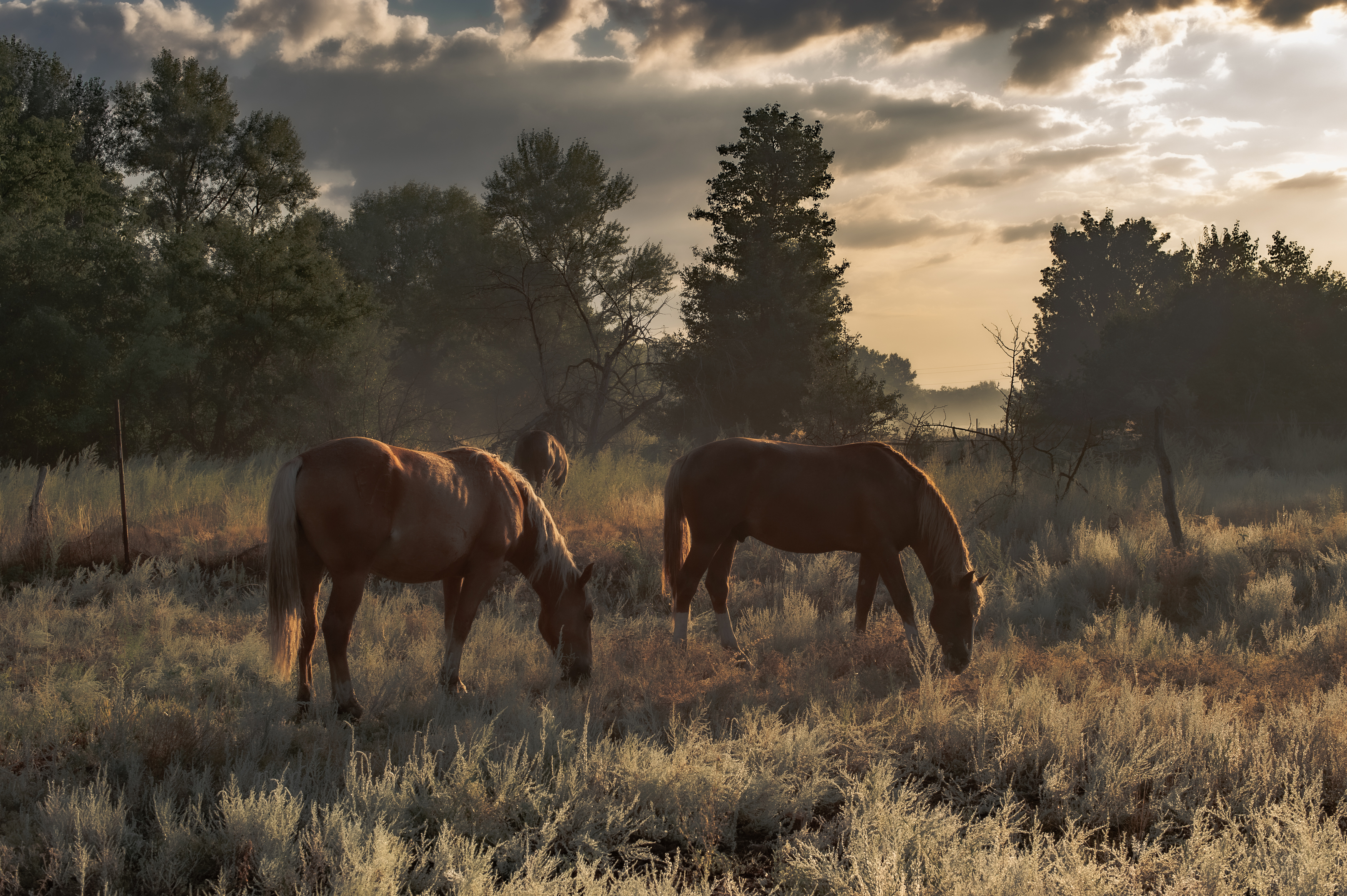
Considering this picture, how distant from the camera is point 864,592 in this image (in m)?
6.64

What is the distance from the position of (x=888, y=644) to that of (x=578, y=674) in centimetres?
252

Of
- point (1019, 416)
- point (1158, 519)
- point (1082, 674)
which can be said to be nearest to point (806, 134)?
point (1019, 416)

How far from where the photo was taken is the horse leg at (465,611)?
498 centimetres

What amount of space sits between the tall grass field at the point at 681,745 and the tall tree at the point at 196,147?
70.3 feet

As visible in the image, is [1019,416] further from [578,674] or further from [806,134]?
[806,134]

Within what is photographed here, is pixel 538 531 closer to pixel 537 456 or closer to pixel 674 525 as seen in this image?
pixel 674 525

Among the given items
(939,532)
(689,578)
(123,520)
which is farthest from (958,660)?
(123,520)

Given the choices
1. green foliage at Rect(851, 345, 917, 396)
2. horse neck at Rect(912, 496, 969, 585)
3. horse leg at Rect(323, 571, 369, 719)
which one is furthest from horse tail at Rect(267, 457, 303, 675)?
green foliage at Rect(851, 345, 917, 396)

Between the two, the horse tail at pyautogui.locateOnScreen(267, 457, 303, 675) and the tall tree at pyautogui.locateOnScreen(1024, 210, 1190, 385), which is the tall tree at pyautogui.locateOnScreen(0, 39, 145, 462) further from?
the tall tree at pyautogui.locateOnScreen(1024, 210, 1190, 385)

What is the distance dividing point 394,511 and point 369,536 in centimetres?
20

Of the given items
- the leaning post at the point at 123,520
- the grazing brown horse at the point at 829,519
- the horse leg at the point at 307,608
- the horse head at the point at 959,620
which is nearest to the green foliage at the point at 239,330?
the leaning post at the point at 123,520

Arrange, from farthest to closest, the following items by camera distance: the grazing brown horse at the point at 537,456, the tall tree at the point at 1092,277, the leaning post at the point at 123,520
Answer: the tall tree at the point at 1092,277
the grazing brown horse at the point at 537,456
the leaning post at the point at 123,520

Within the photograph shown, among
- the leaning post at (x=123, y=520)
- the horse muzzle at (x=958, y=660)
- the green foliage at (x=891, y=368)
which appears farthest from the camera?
the green foliage at (x=891, y=368)

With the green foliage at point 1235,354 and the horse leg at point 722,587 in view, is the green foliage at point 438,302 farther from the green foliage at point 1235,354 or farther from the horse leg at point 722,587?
the horse leg at point 722,587
